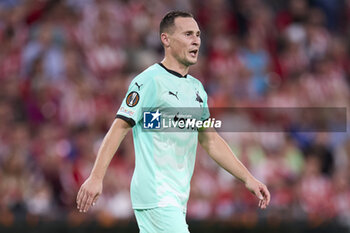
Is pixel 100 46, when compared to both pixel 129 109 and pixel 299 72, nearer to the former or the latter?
pixel 299 72

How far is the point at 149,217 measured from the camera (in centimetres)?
580

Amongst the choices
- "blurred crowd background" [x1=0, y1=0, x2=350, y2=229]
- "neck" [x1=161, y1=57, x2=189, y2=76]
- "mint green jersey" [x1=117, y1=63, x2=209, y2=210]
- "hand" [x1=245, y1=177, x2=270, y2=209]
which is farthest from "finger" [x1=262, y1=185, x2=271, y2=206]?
"blurred crowd background" [x1=0, y1=0, x2=350, y2=229]

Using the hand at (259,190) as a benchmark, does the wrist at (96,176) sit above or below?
below

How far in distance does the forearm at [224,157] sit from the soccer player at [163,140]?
0.64 ft

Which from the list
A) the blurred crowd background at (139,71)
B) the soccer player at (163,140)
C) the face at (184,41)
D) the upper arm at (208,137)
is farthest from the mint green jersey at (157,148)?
the blurred crowd background at (139,71)

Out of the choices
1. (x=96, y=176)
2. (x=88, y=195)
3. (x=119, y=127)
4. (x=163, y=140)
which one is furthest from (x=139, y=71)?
(x=88, y=195)

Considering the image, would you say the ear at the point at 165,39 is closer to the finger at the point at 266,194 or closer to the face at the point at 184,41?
the face at the point at 184,41

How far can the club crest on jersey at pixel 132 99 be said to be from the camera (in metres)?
5.79

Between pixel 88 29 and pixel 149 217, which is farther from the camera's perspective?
pixel 88 29

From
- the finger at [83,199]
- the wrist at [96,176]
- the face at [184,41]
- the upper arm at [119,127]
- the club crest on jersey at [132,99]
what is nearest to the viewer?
the finger at [83,199]

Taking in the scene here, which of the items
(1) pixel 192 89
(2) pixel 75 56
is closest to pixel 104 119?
(2) pixel 75 56

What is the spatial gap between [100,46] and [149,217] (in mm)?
7161
